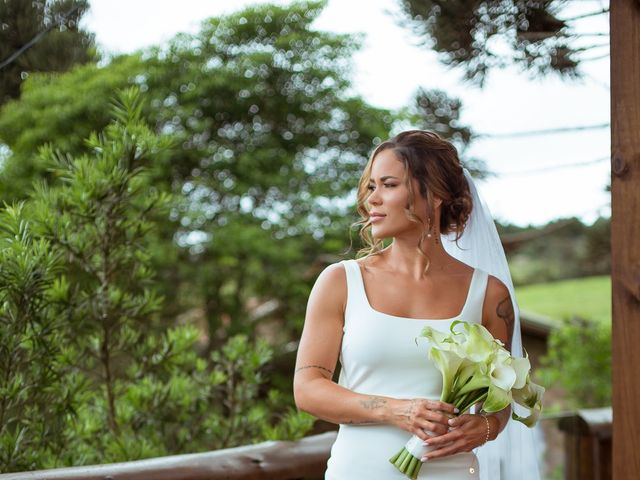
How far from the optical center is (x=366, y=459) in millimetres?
2102

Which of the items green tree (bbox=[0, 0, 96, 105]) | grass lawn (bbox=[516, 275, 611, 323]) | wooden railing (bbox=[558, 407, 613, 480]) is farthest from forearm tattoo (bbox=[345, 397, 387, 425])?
grass lawn (bbox=[516, 275, 611, 323])

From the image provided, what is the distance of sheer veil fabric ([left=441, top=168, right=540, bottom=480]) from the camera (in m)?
2.45

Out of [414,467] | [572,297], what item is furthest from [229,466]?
[572,297]

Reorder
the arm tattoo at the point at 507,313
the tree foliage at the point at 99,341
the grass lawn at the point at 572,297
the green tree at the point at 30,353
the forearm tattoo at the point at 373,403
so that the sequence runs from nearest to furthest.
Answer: the forearm tattoo at the point at 373,403
the arm tattoo at the point at 507,313
the green tree at the point at 30,353
the tree foliage at the point at 99,341
the grass lawn at the point at 572,297

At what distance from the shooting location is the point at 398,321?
212 centimetres

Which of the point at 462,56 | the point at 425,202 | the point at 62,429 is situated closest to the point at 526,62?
the point at 462,56

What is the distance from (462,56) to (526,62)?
254 mm

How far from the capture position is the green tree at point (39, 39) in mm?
3463

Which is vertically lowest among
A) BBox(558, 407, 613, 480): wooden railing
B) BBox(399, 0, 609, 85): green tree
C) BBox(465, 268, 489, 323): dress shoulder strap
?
BBox(558, 407, 613, 480): wooden railing

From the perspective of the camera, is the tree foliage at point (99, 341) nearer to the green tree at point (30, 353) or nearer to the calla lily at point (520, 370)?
the green tree at point (30, 353)

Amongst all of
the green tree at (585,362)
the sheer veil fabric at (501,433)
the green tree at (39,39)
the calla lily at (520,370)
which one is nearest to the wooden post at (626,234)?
the sheer veil fabric at (501,433)

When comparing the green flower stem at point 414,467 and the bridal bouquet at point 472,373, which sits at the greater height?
the bridal bouquet at point 472,373

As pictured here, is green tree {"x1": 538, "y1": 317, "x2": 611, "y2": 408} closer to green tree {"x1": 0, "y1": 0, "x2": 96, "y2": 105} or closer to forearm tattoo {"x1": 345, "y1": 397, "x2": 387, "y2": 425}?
green tree {"x1": 0, "y1": 0, "x2": 96, "y2": 105}

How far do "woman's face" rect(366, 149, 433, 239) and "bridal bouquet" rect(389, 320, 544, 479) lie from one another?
0.32 metres
